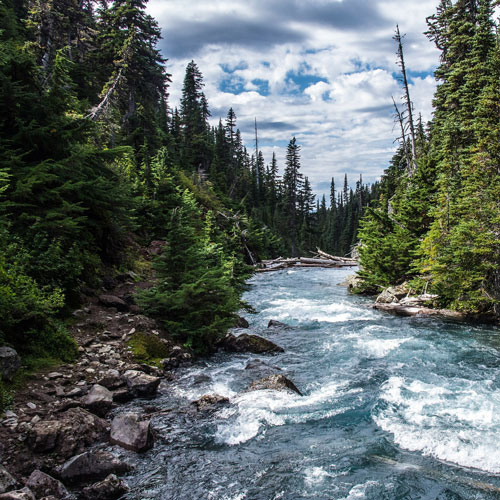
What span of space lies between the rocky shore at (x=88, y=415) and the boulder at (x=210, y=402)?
0.02 meters

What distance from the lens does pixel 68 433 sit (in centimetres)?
559

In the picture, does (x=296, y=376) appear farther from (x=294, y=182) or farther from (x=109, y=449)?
(x=294, y=182)

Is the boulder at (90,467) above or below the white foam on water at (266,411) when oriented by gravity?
above

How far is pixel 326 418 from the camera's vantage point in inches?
292

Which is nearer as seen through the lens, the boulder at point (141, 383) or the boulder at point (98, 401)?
the boulder at point (98, 401)

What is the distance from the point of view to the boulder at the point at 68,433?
5.27 metres

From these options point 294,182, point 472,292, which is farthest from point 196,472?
point 294,182

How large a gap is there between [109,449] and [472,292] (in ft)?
46.2

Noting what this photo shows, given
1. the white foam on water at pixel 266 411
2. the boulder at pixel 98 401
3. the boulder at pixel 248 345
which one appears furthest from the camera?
the boulder at pixel 248 345

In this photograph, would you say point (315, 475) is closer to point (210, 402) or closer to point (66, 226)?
point (210, 402)

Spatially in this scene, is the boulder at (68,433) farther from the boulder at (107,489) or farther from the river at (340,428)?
the boulder at (107,489)

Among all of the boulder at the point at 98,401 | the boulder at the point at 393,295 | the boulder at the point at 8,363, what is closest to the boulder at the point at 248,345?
the boulder at the point at 98,401

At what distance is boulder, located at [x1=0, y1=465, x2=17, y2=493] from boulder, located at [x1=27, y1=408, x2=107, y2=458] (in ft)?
2.58

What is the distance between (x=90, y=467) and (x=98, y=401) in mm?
1718
